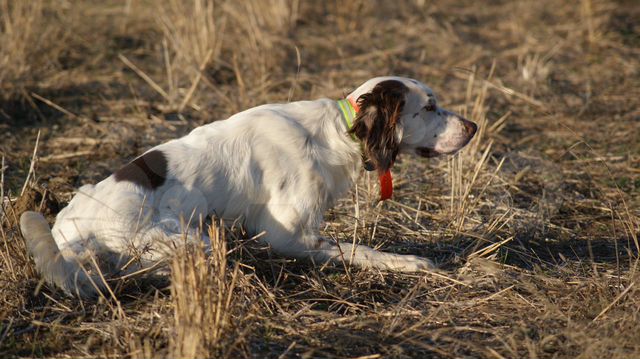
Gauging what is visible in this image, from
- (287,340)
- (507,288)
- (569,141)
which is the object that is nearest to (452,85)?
(569,141)

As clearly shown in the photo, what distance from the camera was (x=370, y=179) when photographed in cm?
441

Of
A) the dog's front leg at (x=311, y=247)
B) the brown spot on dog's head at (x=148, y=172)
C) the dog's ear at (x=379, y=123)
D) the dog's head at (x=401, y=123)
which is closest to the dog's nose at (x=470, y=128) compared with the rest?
the dog's head at (x=401, y=123)

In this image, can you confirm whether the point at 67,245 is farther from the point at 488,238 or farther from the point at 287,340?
the point at 488,238

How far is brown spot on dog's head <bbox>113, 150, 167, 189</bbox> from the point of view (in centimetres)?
339

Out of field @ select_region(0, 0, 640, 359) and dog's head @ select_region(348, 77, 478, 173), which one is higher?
dog's head @ select_region(348, 77, 478, 173)

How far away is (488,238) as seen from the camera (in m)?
3.97

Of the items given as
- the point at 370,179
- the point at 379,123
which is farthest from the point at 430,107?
the point at 370,179

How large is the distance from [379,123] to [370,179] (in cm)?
87

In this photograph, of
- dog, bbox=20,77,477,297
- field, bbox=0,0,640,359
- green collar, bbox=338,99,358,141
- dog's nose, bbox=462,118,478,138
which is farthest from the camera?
dog's nose, bbox=462,118,478,138

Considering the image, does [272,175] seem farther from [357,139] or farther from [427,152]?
[427,152]

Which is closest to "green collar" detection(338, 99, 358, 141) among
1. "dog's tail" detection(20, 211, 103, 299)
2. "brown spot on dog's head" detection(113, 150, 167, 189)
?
"brown spot on dog's head" detection(113, 150, 167, 189)

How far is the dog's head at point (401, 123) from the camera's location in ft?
11.7

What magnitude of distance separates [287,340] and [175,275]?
1.91 ft

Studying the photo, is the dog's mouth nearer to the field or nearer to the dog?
the dog
